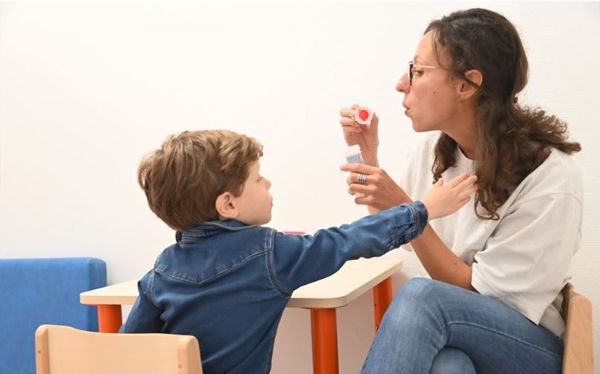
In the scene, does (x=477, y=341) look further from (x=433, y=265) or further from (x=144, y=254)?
(x=144, y=254)

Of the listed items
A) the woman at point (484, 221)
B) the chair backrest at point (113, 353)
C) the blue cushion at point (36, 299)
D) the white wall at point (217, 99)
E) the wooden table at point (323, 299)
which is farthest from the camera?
the blue cushion at point (36, 299)

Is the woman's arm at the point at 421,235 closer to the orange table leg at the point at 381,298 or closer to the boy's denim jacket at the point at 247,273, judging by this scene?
the boy's denim jacket at the point at 247,273

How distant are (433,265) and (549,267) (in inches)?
8.0

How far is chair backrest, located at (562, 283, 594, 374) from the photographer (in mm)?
1027

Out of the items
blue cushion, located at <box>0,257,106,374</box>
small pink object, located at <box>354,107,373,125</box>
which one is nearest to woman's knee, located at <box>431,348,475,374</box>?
small pink object, located at <box>354,107,373,125</box>

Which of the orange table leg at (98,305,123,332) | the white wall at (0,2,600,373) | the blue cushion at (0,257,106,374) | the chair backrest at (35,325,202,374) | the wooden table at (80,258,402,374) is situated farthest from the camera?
the blue cushion at (0,257,106,374)

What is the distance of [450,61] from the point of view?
1220 mm

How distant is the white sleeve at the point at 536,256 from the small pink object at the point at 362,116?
0.41m

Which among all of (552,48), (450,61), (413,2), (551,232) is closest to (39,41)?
(413,2)

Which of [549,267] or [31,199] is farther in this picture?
[31,199]

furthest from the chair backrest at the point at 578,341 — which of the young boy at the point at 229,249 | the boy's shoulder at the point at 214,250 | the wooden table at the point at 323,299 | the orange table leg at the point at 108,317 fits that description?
the orange table leg at the point at 108,317

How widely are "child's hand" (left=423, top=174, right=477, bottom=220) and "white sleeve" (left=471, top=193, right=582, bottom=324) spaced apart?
0.11 meters

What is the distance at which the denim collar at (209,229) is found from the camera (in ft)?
3.48

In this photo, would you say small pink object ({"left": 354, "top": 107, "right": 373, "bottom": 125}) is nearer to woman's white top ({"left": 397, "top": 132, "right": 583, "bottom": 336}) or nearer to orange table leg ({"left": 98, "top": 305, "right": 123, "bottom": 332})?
woman's white top ({"left": 397, "top": 132, "right": 583, "bottom": 336})
